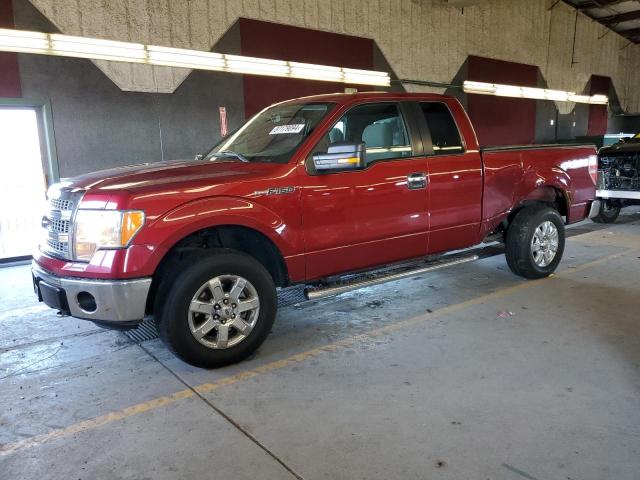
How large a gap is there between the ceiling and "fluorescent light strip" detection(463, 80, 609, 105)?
120 inches

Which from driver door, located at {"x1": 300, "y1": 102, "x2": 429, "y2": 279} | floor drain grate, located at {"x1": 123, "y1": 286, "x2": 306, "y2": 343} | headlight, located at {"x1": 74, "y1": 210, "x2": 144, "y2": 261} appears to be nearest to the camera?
headlight, located at {"x1": 74, "y1": 210, "x2": 144, "y2": 261}

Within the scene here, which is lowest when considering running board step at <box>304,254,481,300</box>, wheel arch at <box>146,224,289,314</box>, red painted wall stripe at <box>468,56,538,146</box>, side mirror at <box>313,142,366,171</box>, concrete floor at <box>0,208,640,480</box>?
concrete floor at <box>0,208,640,480</box>

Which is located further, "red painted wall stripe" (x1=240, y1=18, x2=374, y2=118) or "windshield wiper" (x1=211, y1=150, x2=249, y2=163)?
"red painted wall stripe" (x1=240, y1=18, x2=374, y2=118)

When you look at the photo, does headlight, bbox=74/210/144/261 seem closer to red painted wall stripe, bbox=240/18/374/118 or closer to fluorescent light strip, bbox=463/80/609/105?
red painted wall stripe, bbox=240/18/374/118

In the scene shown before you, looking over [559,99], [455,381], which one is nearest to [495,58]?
[559,99]

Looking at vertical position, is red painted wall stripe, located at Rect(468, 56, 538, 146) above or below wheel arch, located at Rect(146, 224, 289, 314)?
above

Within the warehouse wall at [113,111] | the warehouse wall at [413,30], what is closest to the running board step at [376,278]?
the warehouse wall at [113,111]

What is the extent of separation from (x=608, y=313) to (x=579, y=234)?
4.63 meters

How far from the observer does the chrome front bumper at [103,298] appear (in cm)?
317

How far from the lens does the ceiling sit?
19.3m

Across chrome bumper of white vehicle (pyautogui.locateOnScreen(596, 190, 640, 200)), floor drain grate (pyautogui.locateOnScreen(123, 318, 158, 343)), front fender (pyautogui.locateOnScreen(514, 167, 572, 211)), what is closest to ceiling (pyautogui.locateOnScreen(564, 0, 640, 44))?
chrome bumper of white vehicle (pyautogui.locateOnScreen(596, 190, 640, 200))

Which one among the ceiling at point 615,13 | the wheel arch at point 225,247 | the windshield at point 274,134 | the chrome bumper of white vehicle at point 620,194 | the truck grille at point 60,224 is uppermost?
the ceiling at point 615,13

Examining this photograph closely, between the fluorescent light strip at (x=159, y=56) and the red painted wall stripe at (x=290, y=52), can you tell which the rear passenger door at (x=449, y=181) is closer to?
the fluorescent light strip at (x=159, y=56)

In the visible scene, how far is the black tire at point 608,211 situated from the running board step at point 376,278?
19.4ft
